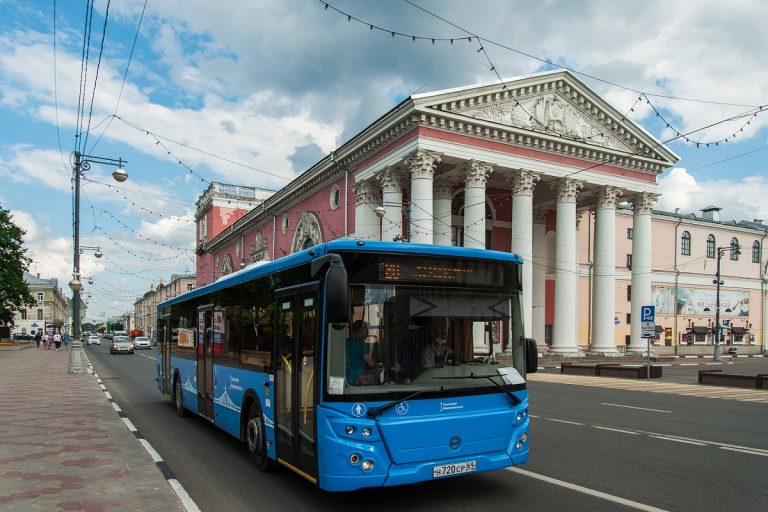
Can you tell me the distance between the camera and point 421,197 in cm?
3095

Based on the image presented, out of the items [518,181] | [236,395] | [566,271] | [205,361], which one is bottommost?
[236,395]

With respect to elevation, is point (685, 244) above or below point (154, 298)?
above

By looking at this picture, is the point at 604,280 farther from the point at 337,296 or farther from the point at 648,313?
the point at 337,296

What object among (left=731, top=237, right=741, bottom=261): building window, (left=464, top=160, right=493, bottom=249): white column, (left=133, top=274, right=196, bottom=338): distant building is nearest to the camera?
(left=464, top=160, right=493, bottom=249): white column

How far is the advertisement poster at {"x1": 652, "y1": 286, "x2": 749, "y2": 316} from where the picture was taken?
53469mm

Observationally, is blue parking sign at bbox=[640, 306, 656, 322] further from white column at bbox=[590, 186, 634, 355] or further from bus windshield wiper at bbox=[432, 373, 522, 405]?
bus windshield wiper at bbox=[432, 373, 522, 405]

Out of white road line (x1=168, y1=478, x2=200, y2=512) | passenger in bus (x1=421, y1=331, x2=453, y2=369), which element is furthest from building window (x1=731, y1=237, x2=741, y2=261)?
white road line (x1=168, y1=478, x2=200, y2=512)

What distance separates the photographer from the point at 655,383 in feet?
76.9

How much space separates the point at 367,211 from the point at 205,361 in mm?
26043

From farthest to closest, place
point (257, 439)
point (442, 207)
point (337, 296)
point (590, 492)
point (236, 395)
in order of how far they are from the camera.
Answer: point (442, 207) → point (236, 395) → point (257, 439) → point (590, 492) → point (337, 296)

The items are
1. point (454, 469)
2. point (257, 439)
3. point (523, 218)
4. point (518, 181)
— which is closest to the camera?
point (454, 469)

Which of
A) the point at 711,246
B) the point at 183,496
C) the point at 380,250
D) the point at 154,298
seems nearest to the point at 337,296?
the point at 380,250

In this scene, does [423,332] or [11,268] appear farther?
[11,268]

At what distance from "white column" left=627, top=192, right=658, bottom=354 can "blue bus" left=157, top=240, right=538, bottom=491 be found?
35.0 metres
